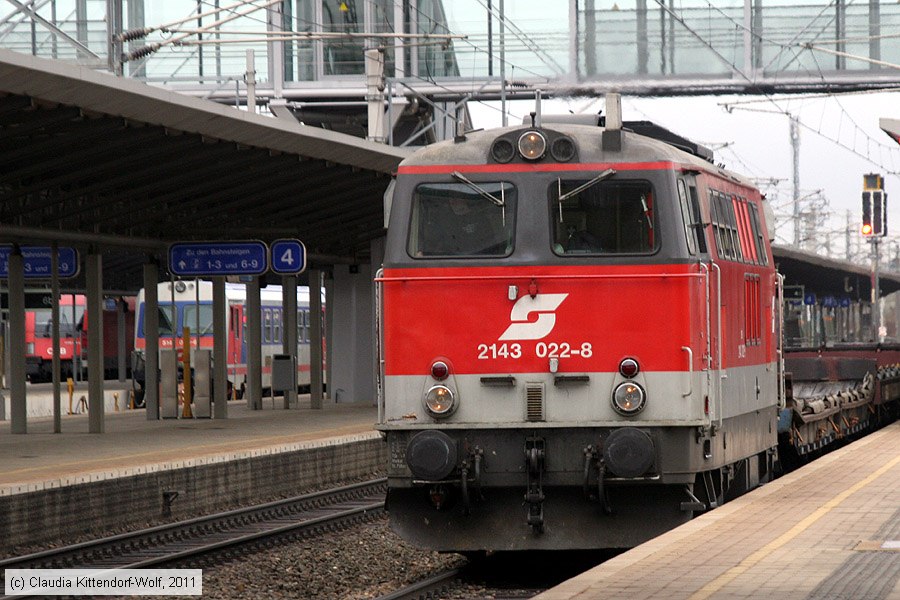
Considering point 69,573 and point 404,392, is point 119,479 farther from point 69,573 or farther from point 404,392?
point 404,392

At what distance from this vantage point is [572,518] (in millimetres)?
11133

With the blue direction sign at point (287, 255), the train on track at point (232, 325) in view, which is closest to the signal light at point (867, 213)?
the train on track at point (232, 325)

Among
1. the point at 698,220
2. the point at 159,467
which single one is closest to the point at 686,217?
the point at 698,220

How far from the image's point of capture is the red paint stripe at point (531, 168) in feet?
36.9

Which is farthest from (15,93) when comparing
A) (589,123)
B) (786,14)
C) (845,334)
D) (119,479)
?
(845,334)

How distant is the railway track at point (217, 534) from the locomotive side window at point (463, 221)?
3730 mm

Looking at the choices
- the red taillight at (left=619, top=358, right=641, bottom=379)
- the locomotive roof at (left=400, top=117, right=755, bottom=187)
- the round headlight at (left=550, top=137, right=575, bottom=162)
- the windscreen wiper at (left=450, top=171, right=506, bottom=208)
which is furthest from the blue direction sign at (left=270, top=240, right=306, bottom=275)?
the red taillight at (left=619, top=358, right=641, bottom=379)

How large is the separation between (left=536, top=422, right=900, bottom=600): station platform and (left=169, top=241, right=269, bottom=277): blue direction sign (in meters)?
12.9

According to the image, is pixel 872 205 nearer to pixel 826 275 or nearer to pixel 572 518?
pixel 826 275

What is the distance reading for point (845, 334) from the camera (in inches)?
2852

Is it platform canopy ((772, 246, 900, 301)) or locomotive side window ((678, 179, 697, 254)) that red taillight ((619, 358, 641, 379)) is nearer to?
locomotive side window ((678, 179, 697, 254))

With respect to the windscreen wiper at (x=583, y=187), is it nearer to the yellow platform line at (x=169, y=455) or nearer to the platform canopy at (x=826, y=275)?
the yellow platform line at (x=169, y=455)

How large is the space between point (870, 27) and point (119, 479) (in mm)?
26179

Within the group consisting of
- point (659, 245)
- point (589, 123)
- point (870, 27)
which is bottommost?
point (659, 245)
